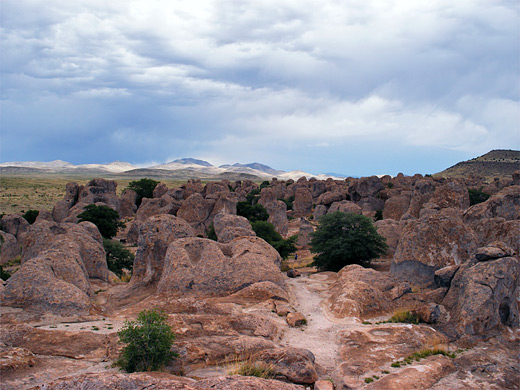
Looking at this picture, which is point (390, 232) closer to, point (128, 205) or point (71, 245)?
point (71, 245)

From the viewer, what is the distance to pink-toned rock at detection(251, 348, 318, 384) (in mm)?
9977

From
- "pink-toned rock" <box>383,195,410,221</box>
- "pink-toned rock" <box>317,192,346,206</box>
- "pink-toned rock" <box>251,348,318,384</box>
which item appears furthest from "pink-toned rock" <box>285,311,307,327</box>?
"pink-toned rock" <box>317,192,346,206</box>

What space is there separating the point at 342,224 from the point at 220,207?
1731 centimetres

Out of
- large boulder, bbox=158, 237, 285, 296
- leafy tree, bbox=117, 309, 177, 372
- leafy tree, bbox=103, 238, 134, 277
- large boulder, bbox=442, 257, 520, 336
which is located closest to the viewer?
leafy tree, bbox=117, 309, 177, 372

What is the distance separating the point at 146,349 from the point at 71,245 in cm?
1101

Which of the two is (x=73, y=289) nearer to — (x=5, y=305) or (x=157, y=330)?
(x=5, y=305)

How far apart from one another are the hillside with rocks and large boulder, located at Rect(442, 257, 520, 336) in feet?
0.14

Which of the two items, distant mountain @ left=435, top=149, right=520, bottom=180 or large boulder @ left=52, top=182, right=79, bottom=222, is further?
distant mountain @ left=435, top=149, right=520, bottom=180

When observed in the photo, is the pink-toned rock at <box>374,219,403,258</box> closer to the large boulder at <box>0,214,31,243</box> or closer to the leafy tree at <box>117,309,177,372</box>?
the leafy tree at <box>117,309,177,372</box>

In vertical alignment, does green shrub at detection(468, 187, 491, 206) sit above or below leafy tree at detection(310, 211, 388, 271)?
above

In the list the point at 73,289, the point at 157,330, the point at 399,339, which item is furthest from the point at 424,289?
the point at 73,289

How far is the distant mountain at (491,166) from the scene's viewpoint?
11119cm

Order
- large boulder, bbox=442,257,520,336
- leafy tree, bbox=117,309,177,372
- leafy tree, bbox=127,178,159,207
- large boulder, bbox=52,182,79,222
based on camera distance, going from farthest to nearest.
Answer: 1. leafy tree, bbox=127,178,159,207
2. large boulder, bbox=52,182,79,222
3. large boulder, bbox=442,257,520,336
4. leafy tree, bbox=117,309,177,372

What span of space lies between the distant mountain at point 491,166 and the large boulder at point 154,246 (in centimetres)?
10362
